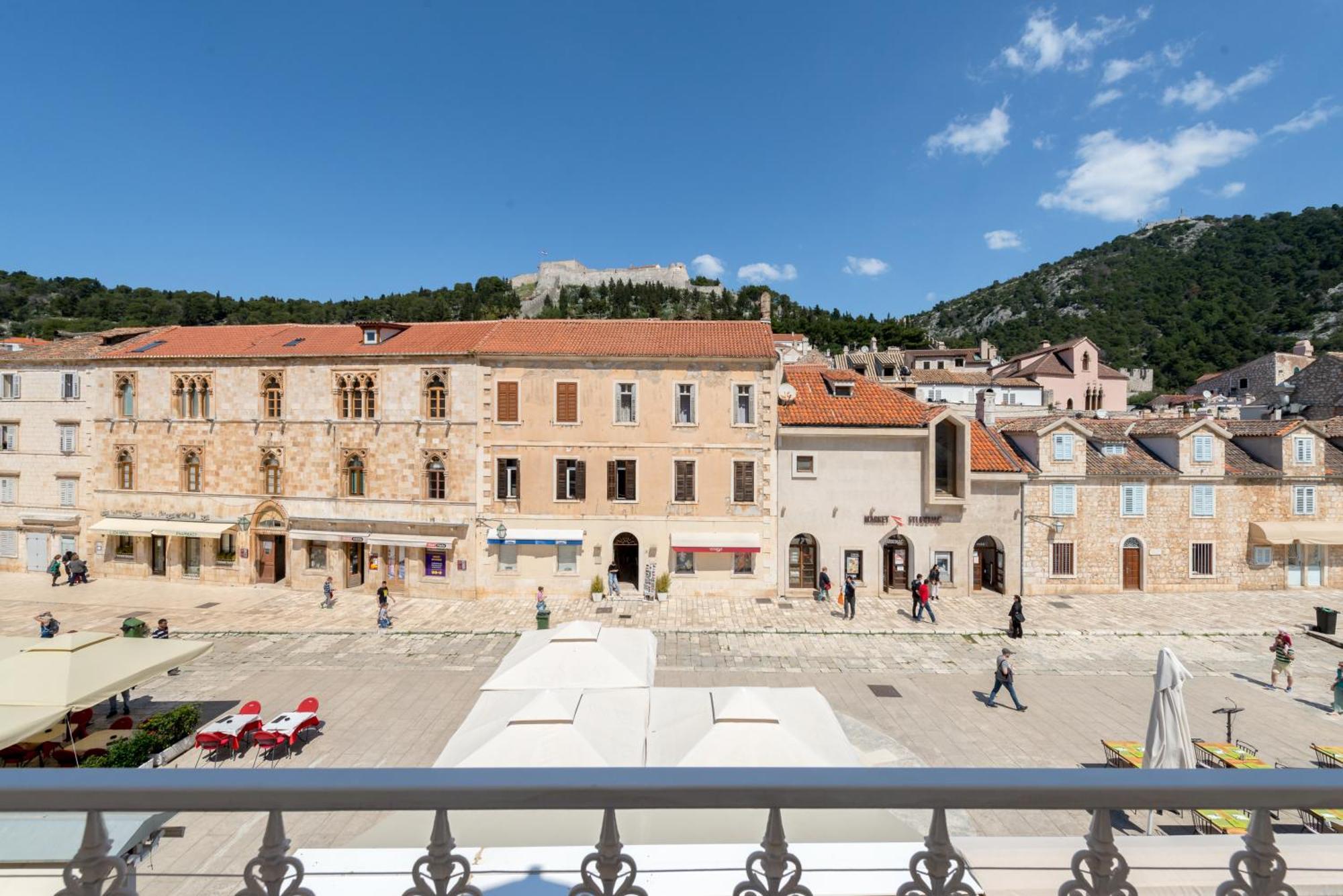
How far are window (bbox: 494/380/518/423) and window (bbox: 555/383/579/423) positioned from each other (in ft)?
5.65

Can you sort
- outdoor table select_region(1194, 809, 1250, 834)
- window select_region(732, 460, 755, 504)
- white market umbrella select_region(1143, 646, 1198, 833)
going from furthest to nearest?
window select_region(732, 460, 755, 504) < white market umbrella select_region(1143, 646, 1198, 833) < outdoor table select_region(1194, 809, 1250, 834)

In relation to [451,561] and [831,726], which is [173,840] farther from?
[451,561]

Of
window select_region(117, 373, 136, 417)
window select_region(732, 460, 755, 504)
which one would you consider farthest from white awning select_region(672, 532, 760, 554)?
window select_region(117, 373, 136, 417)

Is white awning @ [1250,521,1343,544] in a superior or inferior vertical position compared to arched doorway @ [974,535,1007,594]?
superior

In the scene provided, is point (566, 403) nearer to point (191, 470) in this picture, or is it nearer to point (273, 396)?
point (273, 396)

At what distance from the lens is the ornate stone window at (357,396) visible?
2553 centimetres

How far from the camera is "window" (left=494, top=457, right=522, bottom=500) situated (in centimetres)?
2488

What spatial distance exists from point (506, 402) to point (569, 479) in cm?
415

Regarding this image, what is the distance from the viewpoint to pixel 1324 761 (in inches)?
478

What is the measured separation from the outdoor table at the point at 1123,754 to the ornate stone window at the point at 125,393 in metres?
37.5

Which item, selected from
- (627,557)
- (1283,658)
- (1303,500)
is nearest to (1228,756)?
(1283,658)

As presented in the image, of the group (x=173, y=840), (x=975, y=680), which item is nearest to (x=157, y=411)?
(x=173, y=840)

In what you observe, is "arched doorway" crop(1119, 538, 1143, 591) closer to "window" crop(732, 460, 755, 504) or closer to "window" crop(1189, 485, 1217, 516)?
"window" crop(1189, 485, 1217, 516)

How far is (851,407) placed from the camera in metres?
25.6
